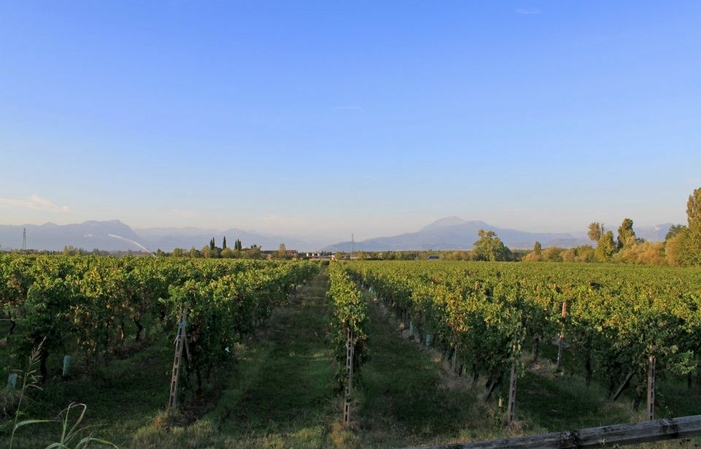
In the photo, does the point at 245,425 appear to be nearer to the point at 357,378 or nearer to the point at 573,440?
the point at 357,378

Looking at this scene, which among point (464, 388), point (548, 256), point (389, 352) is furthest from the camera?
point (548, 256)

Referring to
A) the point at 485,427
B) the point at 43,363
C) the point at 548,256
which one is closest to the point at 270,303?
the point at 43,363

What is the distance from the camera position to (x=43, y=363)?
9695 millimetres

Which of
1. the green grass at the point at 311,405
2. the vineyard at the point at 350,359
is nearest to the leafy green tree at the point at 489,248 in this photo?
the vineyard at the point at 350,359

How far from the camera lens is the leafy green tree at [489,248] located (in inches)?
4628

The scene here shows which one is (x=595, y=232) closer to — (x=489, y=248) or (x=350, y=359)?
(x=489, y=248)

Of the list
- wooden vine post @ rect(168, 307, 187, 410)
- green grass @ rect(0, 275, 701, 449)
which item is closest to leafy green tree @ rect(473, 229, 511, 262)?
green grass @ rect(0, 275, 701, 449)

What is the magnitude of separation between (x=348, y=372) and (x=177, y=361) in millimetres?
3656

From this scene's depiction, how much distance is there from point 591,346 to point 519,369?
11.4ft

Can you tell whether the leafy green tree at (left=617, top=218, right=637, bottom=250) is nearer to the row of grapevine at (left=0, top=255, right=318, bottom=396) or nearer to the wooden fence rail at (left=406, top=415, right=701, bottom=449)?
the row of grapevine at (left=0, top=255, right=318, bottom=396)

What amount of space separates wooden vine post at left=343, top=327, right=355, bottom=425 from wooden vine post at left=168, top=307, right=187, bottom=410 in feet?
11.4

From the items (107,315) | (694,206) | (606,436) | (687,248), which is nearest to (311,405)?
(107,315)

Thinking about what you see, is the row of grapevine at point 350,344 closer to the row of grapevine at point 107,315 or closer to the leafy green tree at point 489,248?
the row of grapevine at point 107,315

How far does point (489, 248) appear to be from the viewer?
118 meters
